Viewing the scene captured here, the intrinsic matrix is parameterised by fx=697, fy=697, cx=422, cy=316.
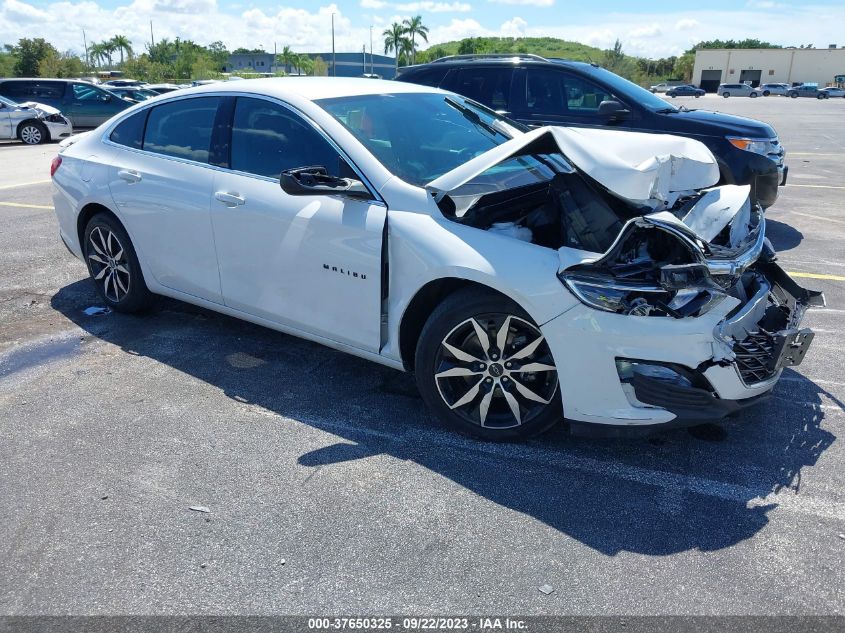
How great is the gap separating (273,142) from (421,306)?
1433 millimetres

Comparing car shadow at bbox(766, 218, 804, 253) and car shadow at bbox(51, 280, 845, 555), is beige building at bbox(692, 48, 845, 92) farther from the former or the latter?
car shadow at bbox(51, 280, 845, 555)

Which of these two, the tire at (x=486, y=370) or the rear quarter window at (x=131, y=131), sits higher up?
the rear quarter window at (x=131, y=131)

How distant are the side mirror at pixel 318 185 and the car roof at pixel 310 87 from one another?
0.69 metres

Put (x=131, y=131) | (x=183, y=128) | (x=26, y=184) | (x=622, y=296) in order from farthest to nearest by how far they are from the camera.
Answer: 1. (x=26, y=184)
2. (x=131, y=131)
3. (x=183, y=128)
4. (x=622, y=296)

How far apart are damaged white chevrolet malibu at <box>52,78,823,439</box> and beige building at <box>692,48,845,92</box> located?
355ft

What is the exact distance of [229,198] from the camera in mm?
4188

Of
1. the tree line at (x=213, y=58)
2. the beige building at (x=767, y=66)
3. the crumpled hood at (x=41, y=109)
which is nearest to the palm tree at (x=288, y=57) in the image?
the tree line at (x=213, y=58)

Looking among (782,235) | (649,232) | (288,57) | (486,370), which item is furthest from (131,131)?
(288,57)

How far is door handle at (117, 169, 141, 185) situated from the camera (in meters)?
4.77

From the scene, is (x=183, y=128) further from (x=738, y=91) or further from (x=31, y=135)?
(x=738, y=91)

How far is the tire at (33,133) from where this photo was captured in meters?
18.0

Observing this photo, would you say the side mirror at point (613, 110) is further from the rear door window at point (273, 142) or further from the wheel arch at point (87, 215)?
the wheel arch at point (87, 215)

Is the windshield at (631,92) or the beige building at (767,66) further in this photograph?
the beige building at (767,66)

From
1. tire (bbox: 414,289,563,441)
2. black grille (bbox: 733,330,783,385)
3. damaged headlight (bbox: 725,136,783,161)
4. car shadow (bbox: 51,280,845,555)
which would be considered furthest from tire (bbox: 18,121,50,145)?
black grille (bbox: 733,330,783,385)
